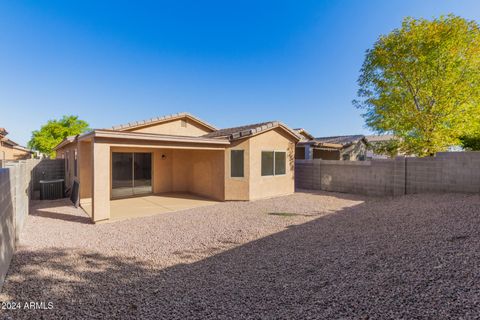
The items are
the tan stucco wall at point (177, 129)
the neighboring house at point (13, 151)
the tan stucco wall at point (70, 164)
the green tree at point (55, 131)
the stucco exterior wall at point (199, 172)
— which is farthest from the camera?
the green tree at point (55, 131)

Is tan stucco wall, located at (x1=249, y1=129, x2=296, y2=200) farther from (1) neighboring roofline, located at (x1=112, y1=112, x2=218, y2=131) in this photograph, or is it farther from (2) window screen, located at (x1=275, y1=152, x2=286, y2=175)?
(1) neighboring roofline, located at (x1=112, y1=112, x2=218, y2=131)

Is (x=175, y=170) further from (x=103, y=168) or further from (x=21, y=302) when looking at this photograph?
(x=21, y=302)

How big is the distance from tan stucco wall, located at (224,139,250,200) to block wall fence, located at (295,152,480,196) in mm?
5936

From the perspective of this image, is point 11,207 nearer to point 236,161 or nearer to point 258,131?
point 236,161

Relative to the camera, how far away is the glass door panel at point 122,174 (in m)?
12.5

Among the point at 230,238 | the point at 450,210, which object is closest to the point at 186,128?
the point at 230,238

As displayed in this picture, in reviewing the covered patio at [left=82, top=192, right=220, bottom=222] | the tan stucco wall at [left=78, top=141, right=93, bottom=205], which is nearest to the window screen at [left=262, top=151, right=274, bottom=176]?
the covered patio at [left=82, top=192, right=220, bottom=222]

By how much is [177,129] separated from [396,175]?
490 inches

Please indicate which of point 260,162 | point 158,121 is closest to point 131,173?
point 158,121

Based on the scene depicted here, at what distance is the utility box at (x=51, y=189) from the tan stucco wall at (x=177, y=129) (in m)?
4.74

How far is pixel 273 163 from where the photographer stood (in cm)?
1266

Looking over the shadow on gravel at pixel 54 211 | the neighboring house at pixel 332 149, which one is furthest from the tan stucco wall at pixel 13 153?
the neighboring house at pixel 332 149

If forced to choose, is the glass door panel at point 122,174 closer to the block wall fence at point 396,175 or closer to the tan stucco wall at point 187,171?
the tan stucco wall at point 187,171

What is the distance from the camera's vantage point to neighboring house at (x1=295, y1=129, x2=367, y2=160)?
1997cm
